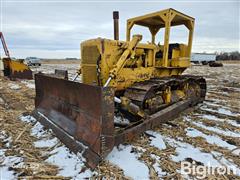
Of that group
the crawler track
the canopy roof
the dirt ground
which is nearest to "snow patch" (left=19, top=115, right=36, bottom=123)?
the dirt ground

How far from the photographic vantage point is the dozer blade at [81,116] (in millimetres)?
2957

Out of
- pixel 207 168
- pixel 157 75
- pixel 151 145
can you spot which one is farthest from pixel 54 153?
pixel 157 75

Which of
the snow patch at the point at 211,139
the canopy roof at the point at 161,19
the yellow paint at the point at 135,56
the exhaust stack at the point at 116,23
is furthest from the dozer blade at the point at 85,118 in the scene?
the canopy roof at the point at 161,19

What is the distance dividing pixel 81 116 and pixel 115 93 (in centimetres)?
140

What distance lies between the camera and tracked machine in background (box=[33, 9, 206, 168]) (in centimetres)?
305

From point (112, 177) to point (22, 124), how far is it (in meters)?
3.00

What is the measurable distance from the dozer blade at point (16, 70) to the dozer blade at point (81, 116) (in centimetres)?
983

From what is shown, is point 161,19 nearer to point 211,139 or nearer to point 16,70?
point 211,139

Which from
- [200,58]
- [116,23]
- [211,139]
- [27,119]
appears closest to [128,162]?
[211,139]

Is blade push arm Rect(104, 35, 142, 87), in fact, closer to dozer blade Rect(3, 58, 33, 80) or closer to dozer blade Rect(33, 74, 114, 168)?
dozer blade Rect(33, 74, 114, 168)

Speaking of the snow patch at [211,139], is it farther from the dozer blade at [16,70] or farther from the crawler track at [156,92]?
the dozer blade at [16,70]

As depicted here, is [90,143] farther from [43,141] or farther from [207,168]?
[207,168]

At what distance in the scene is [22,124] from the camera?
15.0 ft

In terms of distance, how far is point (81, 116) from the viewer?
11.4 feet
